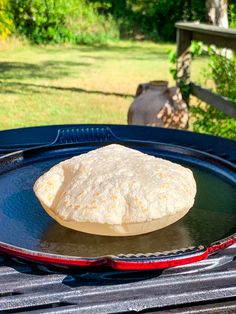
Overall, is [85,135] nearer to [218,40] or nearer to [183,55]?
[218,40]

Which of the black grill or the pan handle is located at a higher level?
the pan handle

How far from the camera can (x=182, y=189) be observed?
4.03ft

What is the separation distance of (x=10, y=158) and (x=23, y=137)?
407 millimetres

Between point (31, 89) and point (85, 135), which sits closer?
point (85, 135)

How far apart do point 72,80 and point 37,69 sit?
1579 mm

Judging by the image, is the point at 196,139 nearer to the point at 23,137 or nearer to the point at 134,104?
the point at 23,137

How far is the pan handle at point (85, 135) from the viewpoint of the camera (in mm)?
1887

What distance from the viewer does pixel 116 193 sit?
3.89 feet

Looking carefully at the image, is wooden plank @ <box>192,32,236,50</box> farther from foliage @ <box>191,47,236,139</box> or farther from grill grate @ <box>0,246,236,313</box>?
grill grate @ <box>0,246,236,313</box>

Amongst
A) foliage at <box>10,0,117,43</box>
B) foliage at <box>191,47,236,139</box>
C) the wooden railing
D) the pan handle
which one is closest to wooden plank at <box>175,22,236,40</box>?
the wooden railing

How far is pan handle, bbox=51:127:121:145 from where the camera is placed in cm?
189

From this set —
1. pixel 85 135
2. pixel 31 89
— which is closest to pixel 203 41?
pixel 85 135

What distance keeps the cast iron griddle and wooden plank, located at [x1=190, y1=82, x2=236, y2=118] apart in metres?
3.04

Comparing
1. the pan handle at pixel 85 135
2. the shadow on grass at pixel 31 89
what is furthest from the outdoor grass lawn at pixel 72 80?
the pan handle at pixel 85 135
